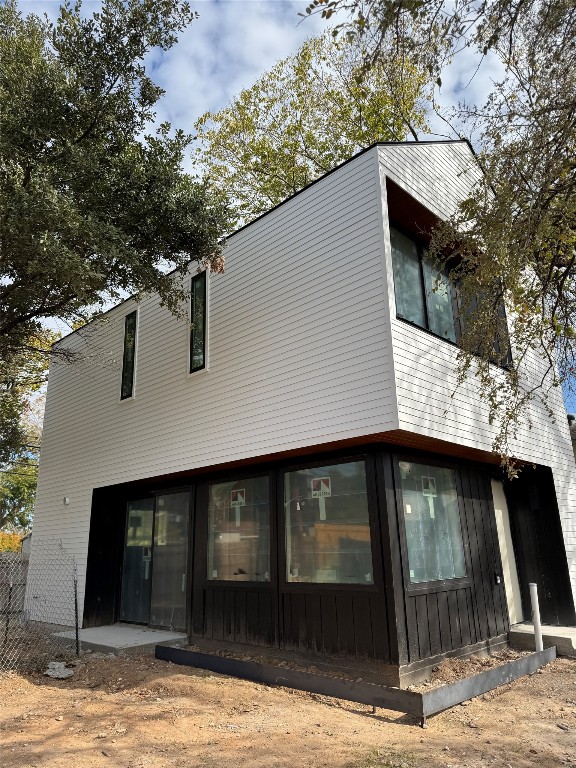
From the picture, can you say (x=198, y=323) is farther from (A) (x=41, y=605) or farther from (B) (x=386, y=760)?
(A) (x=41, y=605)

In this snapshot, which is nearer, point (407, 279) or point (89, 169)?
point (89, 169)

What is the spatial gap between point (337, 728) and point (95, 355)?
337 inches

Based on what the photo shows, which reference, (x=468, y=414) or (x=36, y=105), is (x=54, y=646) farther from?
(x=36, y=105)

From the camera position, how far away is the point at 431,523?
668 centimetres

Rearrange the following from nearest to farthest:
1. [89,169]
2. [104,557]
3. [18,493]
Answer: [89,169]
[104,557]
[18,493]

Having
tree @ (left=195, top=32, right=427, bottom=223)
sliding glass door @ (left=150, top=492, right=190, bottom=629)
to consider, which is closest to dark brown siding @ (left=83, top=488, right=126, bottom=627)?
sliding glass door @ (left=150, top=492, right=190, bottom=629)

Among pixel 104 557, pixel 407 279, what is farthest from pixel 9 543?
pixel 407 279

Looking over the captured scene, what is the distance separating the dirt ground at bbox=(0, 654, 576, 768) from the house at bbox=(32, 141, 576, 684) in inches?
40.6

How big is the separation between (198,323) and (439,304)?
3.78m

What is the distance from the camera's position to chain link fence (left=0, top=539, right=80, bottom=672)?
7777 mm

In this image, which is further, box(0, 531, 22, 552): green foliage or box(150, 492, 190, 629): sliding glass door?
box(0, 531, 22, 552): green foliage

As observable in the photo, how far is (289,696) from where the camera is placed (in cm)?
541

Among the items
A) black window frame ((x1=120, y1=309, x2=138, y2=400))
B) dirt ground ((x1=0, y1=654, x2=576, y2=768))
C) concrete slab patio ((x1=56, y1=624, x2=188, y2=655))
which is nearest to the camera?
dirt ground ((x1=0, y1=654, x2=576, y2=768))

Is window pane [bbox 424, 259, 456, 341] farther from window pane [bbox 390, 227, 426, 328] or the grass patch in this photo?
the grass patch
